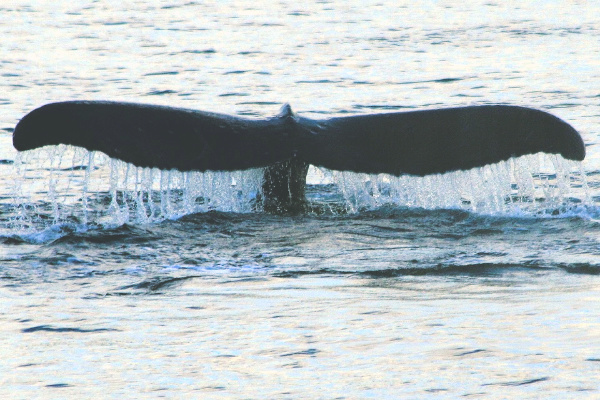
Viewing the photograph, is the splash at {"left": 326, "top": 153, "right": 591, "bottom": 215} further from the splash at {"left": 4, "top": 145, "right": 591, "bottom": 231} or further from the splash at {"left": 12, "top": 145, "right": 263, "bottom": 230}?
the splash at {"left": 12, "top": 145, "right": 263, "bottom": 230}

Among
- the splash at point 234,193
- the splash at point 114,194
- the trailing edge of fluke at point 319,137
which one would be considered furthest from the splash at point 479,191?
the splash at point 114,194

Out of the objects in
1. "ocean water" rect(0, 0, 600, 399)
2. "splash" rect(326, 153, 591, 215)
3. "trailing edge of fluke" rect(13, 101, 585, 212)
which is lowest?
"ocean water" rect(0, 0, 600, 399)

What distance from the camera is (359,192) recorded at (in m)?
8.82

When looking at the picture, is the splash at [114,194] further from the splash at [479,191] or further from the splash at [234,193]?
the splash at [479,191]

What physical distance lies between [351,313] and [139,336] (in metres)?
0.93

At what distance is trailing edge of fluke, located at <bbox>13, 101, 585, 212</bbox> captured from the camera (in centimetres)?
662

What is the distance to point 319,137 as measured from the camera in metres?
6.90

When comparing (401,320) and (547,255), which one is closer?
(401,320)

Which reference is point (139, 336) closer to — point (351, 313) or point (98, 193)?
point (351, 313)

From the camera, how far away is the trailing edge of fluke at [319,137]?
6621 mm

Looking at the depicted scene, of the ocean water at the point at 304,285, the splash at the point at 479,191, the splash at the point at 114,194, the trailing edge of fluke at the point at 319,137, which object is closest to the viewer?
the ocean water at the point at 304,285

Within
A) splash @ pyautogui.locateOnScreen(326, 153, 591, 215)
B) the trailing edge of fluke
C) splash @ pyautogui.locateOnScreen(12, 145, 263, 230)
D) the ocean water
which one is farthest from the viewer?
splash @ pyautogui.locateOnScreen(326, 153, 591, 215)

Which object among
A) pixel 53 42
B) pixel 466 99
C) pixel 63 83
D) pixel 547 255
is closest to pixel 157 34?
pixel 53 42

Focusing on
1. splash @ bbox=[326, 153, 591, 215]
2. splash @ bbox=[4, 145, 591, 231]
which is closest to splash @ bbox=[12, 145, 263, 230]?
splash @ bbox=[4, 145, 591, 231]
